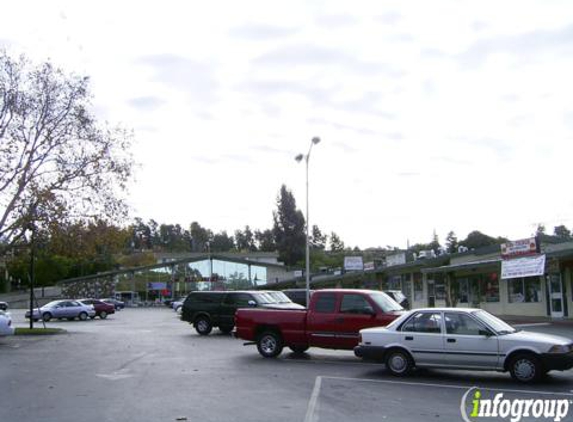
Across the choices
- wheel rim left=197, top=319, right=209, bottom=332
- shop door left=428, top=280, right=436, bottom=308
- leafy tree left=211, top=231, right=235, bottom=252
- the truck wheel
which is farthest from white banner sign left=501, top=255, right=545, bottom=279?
leafy tree left=211, top=231, right=235, bottom=252

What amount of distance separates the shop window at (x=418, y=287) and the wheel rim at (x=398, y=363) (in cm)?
3195

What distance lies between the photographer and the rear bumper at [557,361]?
12055 mm

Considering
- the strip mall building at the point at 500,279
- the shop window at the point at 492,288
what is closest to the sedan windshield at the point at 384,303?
the strip mall building at the point at 500,279

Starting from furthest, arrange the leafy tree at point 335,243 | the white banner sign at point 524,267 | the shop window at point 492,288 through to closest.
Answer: the leafy tree at point 335,243 < the shop window at point 492,288 < the white banner sign at point 524,267

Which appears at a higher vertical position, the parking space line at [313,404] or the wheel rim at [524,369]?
the wheel rim at [524,369]

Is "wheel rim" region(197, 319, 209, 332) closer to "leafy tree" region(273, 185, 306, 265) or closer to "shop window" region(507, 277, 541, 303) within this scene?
"shop window" region(507, 277, 541, 303)

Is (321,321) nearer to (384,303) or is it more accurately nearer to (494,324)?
(384,303)

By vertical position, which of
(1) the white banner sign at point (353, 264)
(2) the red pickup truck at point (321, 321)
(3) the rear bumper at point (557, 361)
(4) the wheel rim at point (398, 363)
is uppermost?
(1) the white banner sign at point (353, 264)

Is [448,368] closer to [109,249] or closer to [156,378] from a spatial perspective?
[156,378]

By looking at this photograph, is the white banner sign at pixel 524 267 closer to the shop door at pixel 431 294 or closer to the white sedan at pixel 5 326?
the shop door at pixel 431 294

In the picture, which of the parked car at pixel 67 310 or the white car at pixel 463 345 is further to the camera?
the parked car at pixel 67 310

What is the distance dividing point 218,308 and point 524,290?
15.6 meters

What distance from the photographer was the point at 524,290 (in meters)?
33.0

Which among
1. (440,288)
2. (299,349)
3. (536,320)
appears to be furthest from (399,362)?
(440,288)
